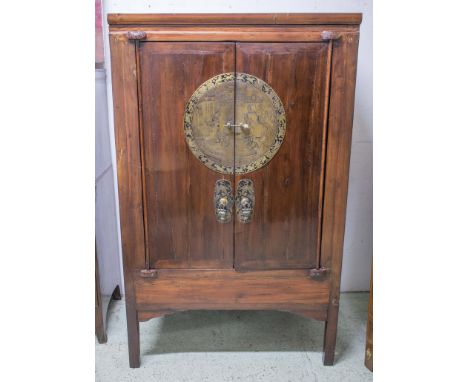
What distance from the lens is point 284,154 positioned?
1.59 metres

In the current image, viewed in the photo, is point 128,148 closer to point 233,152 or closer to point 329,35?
point 233,152

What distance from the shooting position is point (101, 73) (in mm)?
2014

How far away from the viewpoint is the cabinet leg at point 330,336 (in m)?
1.77

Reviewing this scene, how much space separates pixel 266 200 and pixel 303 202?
0.44ft

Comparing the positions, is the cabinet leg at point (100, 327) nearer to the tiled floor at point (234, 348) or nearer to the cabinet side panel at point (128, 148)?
the tiled floor at point (234, 348)

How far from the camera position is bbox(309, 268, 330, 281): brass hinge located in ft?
5.59

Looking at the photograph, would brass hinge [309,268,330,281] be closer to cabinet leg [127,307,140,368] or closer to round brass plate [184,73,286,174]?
round brass plate [184,73,286,174]

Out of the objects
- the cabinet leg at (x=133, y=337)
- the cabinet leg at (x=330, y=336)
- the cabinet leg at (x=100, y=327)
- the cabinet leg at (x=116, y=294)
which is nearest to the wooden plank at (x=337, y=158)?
the cabinet leg at (x=330, y=336)

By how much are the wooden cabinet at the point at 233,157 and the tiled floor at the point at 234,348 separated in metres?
→ 0.16

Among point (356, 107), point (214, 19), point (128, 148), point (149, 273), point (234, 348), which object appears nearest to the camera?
point (214, 19)

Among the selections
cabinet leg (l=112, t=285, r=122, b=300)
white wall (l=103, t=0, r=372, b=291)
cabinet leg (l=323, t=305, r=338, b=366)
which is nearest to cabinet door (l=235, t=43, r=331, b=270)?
cabinet leg (l=323, t=305, r=338, b=366)

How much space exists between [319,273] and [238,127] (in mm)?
630

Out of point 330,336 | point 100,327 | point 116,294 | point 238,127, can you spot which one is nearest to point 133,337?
point 100,327

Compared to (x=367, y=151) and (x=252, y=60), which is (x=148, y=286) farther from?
(x=367, y=151)
